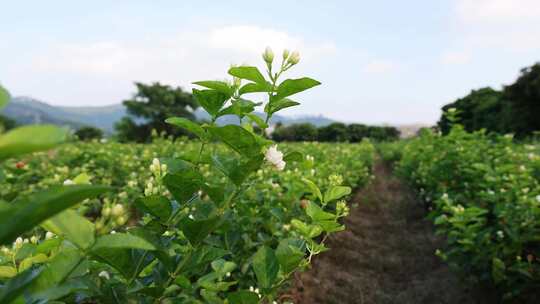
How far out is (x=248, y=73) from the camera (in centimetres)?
107

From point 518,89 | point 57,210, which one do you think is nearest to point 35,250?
point 57,210

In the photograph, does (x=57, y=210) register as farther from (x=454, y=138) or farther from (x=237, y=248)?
(x=454, y=138)

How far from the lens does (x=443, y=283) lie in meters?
4.48

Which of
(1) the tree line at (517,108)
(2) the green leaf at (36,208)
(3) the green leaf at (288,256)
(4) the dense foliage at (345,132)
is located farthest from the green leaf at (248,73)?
(4) the dense foliage at (345,132)

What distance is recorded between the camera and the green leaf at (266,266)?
1.22m

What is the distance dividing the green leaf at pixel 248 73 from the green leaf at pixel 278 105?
0.27ft

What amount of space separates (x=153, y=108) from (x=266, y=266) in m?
50.6

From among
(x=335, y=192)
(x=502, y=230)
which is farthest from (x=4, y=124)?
(x=502, y=230)

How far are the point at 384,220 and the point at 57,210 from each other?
7.64 m

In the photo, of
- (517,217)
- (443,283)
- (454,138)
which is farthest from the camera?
(454,138)

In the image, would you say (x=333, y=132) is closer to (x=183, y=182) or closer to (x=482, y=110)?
(x=482, y=110)

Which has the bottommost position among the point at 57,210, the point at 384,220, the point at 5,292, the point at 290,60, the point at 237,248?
the point at 384,220

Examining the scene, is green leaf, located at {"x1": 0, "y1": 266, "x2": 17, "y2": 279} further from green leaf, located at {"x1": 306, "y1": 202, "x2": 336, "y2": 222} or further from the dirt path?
the dirt path

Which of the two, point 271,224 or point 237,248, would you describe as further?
point 271,224
